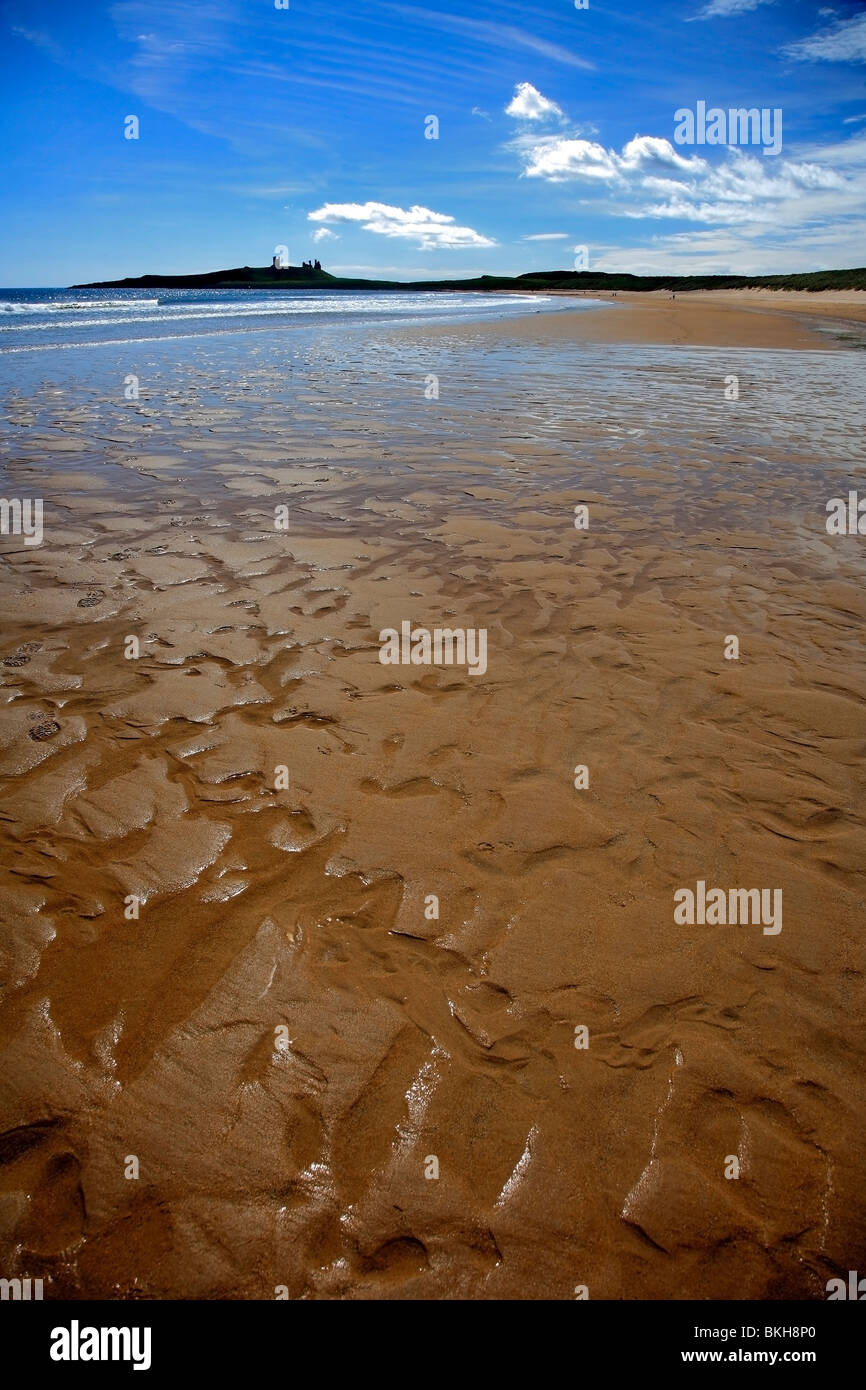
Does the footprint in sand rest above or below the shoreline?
below

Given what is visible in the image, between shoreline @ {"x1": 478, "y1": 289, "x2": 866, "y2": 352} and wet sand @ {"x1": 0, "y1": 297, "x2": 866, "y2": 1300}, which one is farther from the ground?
shoreline @ {"x1": 478, "y1": 289, "x2": 866, "y2": 352}

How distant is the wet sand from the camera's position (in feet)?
5.98

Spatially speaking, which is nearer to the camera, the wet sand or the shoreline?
the wet sand

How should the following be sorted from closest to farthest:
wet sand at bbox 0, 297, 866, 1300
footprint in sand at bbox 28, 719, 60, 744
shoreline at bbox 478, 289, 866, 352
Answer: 1. wet sand at bbox 0, 297, 866, 1300
2. footprint in sand at bbox 28, 719, 60, 744
3. shoreline at bbox 478, 289, 866, 352

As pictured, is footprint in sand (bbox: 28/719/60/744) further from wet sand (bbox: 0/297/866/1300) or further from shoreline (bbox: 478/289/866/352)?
shoreline (bbox: 478/289/866/352)

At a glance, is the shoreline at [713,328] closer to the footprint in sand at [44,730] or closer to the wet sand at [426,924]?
the wet sand at [426,924]

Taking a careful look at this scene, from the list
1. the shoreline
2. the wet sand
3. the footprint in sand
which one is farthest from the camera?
the shoreline

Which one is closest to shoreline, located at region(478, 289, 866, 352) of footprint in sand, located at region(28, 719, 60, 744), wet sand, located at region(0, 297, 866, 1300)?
wet sand, located at region(0, 297, 866, 1300)

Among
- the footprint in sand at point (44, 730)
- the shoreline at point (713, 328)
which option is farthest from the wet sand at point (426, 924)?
the shoreline at point (713, 328)

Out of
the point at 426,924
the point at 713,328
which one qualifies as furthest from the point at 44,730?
the point at 713,328

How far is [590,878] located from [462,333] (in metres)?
31.0

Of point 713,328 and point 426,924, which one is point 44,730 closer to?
point 426,924

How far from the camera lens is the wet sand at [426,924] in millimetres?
1822

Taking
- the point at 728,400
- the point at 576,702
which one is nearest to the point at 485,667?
the point at 576,702
